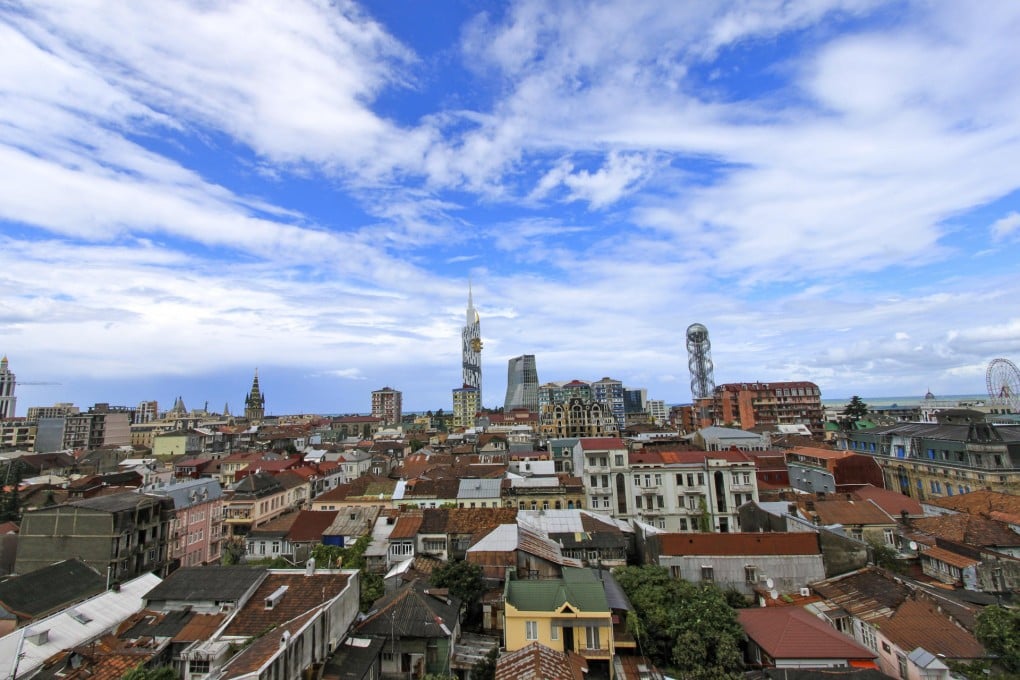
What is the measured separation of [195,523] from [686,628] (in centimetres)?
4484

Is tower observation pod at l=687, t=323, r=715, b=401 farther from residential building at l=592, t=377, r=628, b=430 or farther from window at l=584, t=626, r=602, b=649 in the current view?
window at l=584, t=626, r=602, b=649

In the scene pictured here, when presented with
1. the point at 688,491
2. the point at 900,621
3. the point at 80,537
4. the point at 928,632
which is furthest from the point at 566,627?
the point at 80,537

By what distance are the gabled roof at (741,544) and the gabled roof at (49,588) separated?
1457 inches

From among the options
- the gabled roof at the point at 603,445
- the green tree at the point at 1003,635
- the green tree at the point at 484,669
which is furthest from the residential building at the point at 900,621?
the gabled roof at the point at 603,445

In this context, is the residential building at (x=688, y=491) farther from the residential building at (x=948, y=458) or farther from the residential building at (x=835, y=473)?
the residential building at (x=948, y=458)

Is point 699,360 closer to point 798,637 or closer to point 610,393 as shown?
point 610,393

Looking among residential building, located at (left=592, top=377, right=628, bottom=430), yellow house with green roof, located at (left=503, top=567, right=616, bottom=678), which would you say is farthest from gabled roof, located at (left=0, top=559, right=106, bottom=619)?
residential building, located at (left=592, top=377, right=628, bottom=430)

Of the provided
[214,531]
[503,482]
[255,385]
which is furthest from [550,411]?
[255,385]

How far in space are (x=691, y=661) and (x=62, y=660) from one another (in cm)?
2771

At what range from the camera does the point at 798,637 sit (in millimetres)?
23219

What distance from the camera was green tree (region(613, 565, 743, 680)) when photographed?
23422mm

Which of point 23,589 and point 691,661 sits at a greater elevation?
point 23,589

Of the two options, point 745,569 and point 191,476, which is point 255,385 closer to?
point 191,476

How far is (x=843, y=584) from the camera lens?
1166 inches
